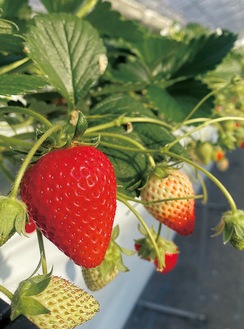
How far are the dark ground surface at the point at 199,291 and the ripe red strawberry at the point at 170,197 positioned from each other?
176 centimetres

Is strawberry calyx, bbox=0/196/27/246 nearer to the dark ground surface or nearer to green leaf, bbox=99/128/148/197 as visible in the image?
green leaf, bbox=99/128/148/197

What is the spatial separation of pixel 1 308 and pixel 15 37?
0.91 feet

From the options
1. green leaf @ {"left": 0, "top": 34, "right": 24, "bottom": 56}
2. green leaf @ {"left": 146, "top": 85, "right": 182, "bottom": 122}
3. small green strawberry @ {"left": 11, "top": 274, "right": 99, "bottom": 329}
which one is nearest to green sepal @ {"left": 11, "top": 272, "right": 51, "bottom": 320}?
small green strawberry @ {"left": 11, "top": 274, "right": 99, "bottom": 329}

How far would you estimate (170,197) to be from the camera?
1.75 ft

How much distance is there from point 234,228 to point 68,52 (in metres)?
0.31

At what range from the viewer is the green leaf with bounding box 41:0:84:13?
791mm

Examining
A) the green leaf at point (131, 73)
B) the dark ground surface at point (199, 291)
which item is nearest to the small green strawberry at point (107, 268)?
the green leaf at point (131, 73)

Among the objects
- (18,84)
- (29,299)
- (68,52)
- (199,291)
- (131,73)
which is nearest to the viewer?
(29,299)

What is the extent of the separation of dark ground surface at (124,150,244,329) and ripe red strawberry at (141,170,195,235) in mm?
1762

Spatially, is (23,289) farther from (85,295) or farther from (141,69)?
(141,69)

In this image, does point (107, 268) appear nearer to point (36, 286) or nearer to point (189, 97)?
point (36, 286)

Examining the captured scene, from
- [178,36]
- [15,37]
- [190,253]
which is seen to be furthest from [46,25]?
[190,253]

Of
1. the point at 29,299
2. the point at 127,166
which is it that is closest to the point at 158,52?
the point at 127,166

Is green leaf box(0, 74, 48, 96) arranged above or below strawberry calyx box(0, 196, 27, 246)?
above
